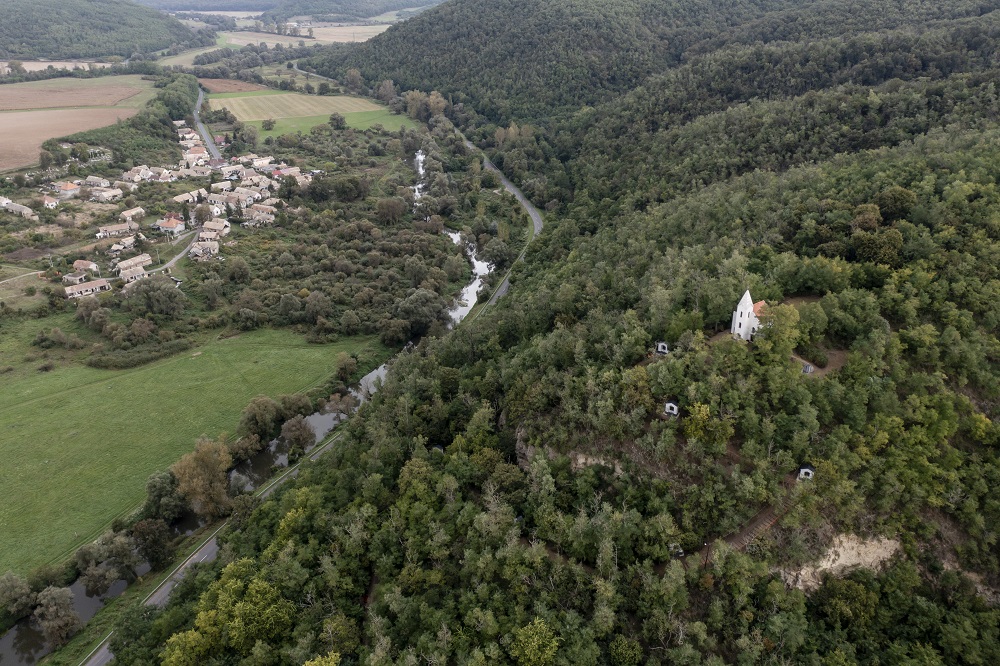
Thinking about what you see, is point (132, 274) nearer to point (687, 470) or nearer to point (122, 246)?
point (122, 246)

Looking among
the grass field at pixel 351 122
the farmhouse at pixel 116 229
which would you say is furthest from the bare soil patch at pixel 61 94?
the farmhouse at pixel 116 229

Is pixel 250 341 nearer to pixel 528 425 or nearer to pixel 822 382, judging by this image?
pixel 528 425

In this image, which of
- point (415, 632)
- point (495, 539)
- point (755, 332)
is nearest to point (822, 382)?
point (755, 332)

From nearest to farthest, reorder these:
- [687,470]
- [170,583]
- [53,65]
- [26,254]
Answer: [687,470]
[170,583]
[26,254]
[53,65]

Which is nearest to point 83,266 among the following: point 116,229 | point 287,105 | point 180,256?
point 180,256

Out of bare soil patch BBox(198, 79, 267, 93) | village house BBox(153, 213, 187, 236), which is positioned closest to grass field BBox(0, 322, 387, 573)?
village house BBox(153, 213, 187, 236)

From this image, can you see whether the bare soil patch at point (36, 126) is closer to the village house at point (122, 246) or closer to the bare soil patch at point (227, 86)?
the bare soil patch at point (227, 86)

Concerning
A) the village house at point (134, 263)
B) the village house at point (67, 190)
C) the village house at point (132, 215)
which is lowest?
the village house at point (134, 263)
